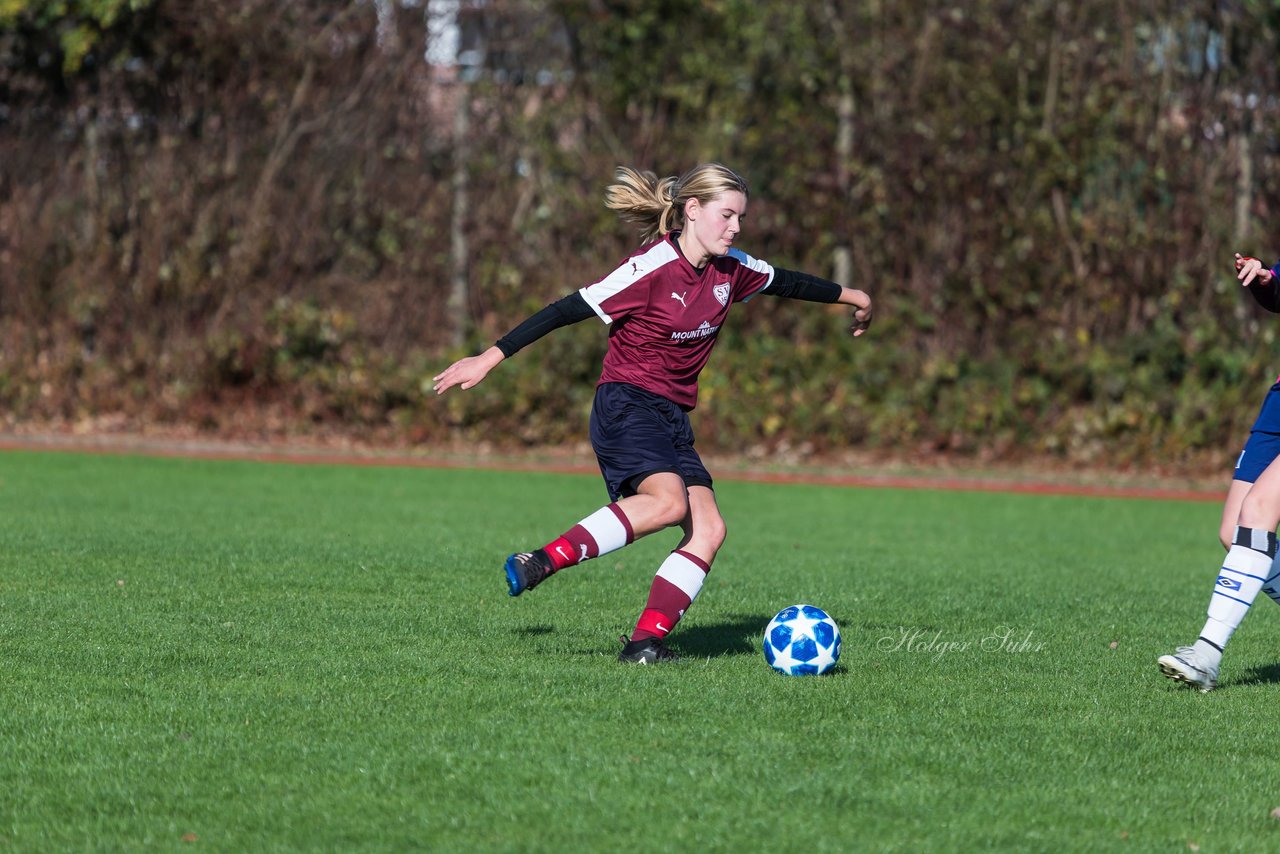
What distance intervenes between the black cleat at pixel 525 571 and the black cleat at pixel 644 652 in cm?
48

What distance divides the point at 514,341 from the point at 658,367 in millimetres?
637

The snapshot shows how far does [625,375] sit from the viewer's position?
20.0 ft

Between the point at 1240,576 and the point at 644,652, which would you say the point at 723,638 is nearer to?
the point at 644,652

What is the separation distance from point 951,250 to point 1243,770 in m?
14.6

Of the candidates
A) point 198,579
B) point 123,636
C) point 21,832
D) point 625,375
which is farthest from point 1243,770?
point 198,579

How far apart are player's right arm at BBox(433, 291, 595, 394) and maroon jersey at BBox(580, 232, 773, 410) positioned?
0.07 metres

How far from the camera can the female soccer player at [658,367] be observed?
586 cm

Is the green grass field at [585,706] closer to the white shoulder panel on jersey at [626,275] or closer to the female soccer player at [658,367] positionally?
the female soccer player at [658,367]

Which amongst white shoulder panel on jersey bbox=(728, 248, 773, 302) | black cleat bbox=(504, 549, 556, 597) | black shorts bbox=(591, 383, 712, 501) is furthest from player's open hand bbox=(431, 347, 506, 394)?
white shoulder panel on jersey bbox=(728, 248, 773, 302)

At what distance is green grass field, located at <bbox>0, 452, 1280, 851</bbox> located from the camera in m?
3.91

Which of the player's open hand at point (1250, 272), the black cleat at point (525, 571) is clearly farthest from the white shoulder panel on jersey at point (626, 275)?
the player's open hand at point (1250, 272)

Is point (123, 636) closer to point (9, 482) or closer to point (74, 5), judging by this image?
point (9, 482)

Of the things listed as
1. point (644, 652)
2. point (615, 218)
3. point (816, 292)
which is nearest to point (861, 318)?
point (816, 292)

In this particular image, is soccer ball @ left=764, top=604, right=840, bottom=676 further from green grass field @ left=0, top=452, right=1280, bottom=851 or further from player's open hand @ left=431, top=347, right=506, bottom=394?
player's open hand @ left=431, top=347, right=506, bottom=394
